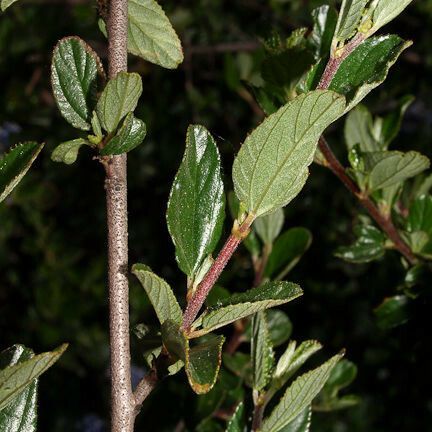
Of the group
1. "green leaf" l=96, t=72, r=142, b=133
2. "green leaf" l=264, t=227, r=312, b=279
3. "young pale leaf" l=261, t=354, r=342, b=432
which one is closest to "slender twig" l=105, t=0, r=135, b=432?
"green leaf" l=96, t=72, r=142, b=133

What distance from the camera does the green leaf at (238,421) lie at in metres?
0.76

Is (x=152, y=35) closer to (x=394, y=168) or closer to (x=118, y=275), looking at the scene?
(x=118, y=275)

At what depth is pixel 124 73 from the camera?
58cm

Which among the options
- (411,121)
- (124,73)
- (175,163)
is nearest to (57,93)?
(124,73)

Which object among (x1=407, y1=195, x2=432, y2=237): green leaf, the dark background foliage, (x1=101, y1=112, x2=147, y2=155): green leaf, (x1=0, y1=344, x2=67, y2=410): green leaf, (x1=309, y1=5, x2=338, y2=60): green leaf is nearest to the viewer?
(x1=0, y1=344, x2=67, y2=410): green leaf

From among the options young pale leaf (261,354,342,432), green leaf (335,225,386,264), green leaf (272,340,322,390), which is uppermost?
young pale leaf (261,354,342,432)

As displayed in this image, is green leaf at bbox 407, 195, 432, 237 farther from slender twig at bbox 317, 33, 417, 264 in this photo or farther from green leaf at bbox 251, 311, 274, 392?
green leaf at bbox 251, 311, 274, 392

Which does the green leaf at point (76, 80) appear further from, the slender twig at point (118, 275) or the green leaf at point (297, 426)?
the green leaf at point (297, 426)

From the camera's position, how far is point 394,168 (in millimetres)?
898

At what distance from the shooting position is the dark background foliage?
1.71 metres

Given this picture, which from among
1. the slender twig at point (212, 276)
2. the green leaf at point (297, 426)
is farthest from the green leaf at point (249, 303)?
the green leaf at point (297, 426)

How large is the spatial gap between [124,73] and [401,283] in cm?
57

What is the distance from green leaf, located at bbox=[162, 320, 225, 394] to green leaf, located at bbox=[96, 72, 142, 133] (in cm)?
16

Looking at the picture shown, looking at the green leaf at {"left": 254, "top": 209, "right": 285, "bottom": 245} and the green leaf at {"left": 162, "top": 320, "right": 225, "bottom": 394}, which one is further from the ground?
the green leaf at {"left": 162, "top": 320, "right": 225, "bottom": 394}
